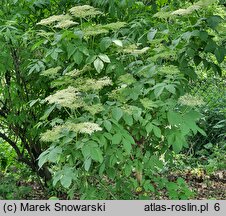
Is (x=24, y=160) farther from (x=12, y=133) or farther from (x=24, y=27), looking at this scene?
(x=24, y=27)

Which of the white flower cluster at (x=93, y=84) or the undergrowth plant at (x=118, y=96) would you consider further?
the white flower cluster at (x=93, y=84)

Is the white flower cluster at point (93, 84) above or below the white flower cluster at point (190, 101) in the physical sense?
above

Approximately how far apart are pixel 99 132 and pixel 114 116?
0.41ft

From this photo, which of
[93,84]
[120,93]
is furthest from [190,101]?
[93,84]

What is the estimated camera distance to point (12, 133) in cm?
429

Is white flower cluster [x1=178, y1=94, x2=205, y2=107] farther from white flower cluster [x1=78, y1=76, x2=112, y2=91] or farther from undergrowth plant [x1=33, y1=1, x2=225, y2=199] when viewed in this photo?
white flower cluster [x1=78, y1=76, x2=112, y2=91]

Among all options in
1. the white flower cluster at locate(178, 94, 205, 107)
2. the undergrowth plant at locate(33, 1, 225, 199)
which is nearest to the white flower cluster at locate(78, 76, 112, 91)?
the undergrowth plant at locate(33, 1, 225, 199)

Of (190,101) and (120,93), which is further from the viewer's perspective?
(120,93)

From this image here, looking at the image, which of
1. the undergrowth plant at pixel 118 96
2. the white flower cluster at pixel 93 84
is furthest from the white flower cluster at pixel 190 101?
the white flower cluster at pixel 93 84

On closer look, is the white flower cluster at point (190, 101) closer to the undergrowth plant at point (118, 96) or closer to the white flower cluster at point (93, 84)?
the undergrowth plant at point (118, 96)

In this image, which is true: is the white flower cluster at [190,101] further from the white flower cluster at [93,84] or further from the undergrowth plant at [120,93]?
the white flower cluster at [93,84]

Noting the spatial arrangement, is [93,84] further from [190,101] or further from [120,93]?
[190,101]

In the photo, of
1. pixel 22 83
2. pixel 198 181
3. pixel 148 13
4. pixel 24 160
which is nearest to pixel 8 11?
pixel 22 83

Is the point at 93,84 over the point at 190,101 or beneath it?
over
